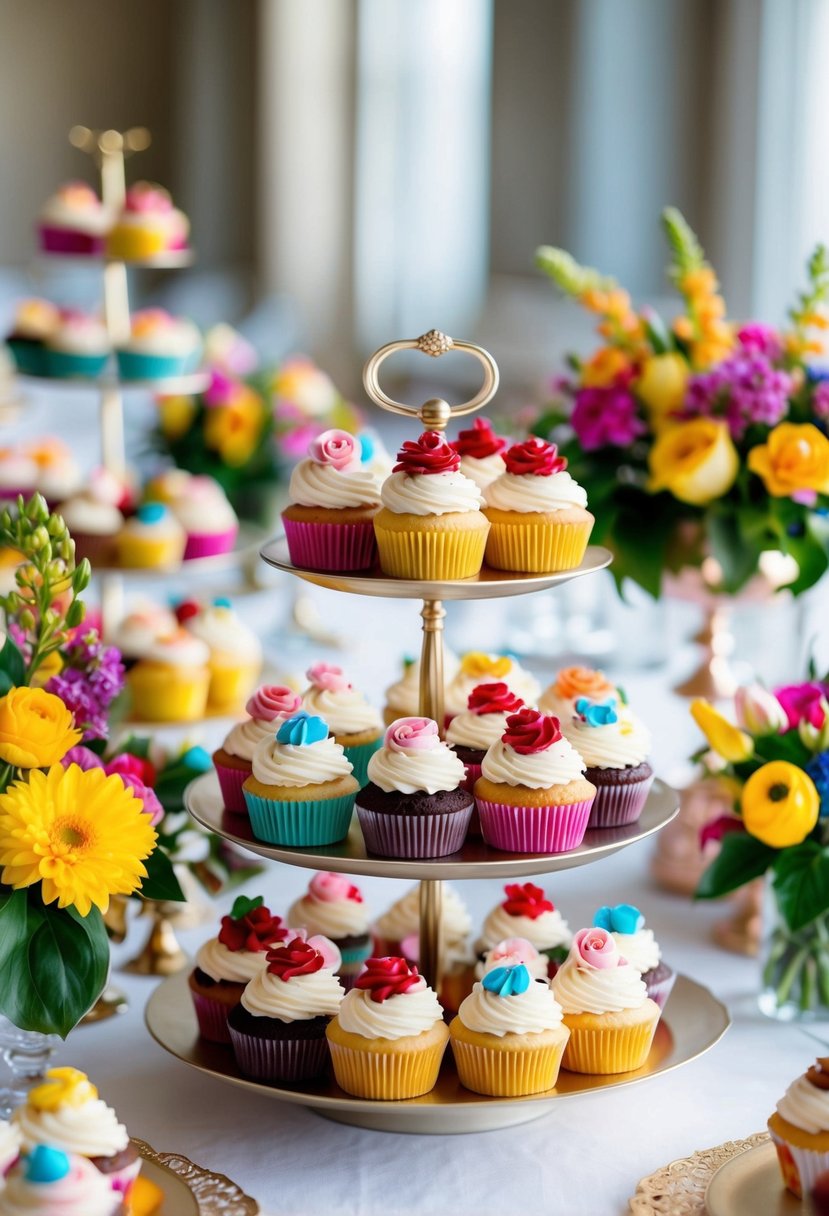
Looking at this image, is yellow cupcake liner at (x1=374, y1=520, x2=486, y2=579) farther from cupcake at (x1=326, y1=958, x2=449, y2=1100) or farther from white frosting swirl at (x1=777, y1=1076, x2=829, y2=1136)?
white frosting swirl at (x1=777, y1=1076, x2=829, y2=1136)

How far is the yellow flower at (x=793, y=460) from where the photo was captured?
1.82 meters

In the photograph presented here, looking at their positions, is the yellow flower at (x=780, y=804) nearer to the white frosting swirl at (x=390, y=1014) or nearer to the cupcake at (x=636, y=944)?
the cupcake at (x=636, y=944)

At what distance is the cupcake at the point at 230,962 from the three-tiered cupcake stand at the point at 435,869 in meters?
0.03

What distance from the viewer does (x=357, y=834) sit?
1.44 meters

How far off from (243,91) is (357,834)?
8057mm

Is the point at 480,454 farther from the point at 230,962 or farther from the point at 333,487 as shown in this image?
the point at 230,962

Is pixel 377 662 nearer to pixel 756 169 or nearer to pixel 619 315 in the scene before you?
pixel 619 315

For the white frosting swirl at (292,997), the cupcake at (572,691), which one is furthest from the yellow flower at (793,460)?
the white frosting swirl at (292,997)

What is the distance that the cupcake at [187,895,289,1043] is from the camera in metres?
1.43

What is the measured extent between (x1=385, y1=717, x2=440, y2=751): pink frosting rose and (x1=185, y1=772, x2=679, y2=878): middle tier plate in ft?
0.31

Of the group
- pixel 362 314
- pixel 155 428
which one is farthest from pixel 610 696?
pixel 362 314

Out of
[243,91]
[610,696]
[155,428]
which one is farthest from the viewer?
[243,91]

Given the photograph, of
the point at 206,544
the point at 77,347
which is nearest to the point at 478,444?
the point at 206,544

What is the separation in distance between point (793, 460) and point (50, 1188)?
1172 millimetres
